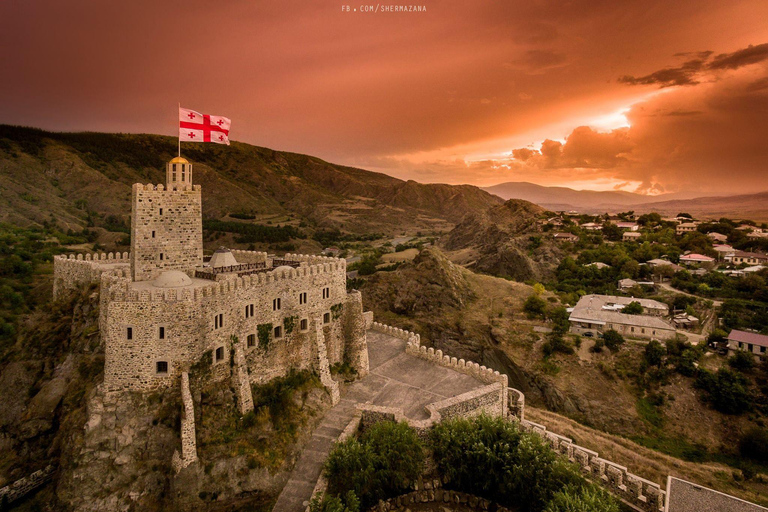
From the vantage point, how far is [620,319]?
58.4m

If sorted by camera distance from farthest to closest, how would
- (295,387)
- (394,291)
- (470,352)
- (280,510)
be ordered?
(394,291) < (470,352) < (295,387) < (280,510)

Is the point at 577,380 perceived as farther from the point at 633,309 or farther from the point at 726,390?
the point at 633,309

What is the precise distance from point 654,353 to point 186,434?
52958 millimetres

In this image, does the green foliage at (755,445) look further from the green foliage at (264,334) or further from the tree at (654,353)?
the green foliage at (264,334)

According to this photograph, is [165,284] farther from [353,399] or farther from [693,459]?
[693,459]

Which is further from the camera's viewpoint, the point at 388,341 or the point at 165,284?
the point at 388,341

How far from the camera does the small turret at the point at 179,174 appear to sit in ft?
84.9

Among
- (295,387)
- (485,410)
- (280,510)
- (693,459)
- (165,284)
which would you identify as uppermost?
(165,284)

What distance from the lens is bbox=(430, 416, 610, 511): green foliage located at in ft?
71.9

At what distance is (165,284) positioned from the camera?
23594 millimetres

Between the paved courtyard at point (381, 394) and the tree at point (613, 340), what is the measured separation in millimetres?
32647

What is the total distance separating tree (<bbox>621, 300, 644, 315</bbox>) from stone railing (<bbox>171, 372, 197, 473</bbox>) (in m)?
59.3

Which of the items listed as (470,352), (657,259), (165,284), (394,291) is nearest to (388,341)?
(165,284)

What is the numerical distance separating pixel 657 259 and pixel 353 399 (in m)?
79.4
